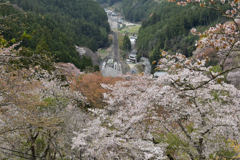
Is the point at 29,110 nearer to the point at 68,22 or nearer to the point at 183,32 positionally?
the point at 183,32

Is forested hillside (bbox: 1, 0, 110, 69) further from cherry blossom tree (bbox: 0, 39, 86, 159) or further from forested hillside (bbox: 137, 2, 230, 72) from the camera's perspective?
forested hillside (bbox: 137, 2, 230, 72)

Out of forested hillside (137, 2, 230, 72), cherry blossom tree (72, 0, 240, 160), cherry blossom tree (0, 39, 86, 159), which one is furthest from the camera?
forested hillside (137, 2, 230, 72)

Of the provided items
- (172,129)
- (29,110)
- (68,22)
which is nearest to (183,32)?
(68,22)

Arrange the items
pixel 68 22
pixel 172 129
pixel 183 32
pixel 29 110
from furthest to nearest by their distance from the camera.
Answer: pixel 68 22, pixel 183 32, pixel 172 129, pixel 29 110

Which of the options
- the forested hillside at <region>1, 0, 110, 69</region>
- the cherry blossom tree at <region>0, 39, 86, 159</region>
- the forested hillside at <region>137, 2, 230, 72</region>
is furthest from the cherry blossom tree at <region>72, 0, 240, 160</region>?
the forested hillside at <region>137, 2, 230, 72</region>

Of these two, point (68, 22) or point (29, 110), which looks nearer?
point (29, 110)

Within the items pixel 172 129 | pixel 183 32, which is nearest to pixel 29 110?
pixel 172 129

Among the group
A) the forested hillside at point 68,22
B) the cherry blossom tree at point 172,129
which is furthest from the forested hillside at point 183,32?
the cherry blossom tree at point 172,129

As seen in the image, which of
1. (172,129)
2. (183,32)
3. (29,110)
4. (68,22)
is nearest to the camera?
(29,110)

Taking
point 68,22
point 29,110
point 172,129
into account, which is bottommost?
point 68,22

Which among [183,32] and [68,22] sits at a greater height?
[183,32]

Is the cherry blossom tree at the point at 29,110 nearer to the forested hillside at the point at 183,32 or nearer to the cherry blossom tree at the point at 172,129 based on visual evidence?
the cherry blossom tree at the point at 172,129

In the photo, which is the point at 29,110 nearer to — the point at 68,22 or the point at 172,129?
the point at 172,129

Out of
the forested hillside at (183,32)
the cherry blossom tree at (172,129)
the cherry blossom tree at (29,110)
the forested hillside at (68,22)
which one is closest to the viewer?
the cherry blossom tree at (29,110)
